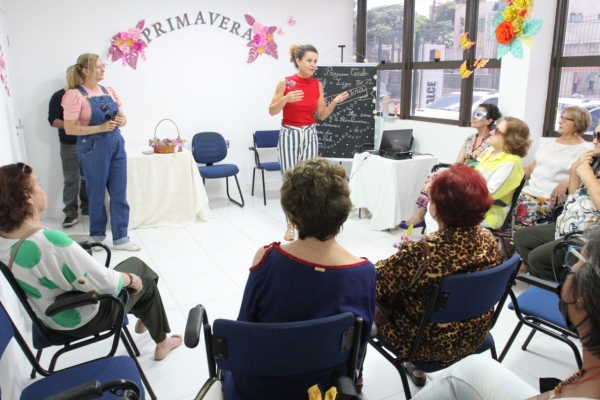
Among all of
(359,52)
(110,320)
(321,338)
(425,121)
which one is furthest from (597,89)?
(110,320)

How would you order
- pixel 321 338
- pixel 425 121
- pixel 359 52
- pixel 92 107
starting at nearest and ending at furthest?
pixel 321 338 → pixel 92 107 → pixel 425 121 → pixel 359 52

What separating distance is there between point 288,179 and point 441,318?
73 centimetres

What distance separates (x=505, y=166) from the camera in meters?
3.07

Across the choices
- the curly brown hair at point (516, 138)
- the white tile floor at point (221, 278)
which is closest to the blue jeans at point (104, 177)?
the white tile floor at point (221, 278)

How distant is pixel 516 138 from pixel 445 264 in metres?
1.91

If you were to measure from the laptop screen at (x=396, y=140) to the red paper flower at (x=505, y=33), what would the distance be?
124 cm

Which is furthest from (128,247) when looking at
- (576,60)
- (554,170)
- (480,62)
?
(576,60)

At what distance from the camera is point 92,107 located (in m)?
3.38

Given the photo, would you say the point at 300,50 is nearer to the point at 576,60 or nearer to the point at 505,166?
the point at 505,166

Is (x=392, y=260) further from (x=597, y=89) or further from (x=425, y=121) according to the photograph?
(x=425, y=121)

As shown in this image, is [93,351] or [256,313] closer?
[256,313]

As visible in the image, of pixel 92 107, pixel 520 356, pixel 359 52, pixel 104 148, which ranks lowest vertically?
pixel 520 356

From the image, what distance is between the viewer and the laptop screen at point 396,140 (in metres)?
4.47

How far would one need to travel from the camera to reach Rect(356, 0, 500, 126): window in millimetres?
4301
